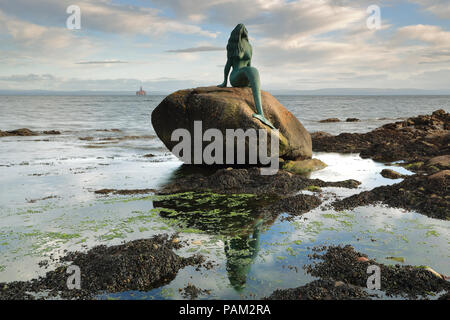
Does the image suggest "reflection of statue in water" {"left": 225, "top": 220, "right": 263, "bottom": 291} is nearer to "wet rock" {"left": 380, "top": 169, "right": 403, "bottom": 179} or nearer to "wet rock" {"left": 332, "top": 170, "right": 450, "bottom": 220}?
"wet rock" {"left": 332, "top": 170, "right": 450, "bottom": 220}

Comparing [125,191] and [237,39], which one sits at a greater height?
[237,39]

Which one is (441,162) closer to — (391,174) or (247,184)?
(391,174)

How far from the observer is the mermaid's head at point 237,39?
10.5m

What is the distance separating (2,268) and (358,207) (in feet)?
19.7

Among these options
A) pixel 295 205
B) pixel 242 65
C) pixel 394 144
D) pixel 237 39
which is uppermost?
pixel 237 39

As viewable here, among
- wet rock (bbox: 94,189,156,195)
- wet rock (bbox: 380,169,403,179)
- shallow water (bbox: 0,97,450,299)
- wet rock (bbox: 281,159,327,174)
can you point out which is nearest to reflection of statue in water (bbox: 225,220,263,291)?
shallow water (bbox: 0,97,450,299)

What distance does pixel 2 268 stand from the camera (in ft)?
14.2

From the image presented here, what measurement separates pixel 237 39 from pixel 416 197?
268 inches

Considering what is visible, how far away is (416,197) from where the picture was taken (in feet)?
22.7

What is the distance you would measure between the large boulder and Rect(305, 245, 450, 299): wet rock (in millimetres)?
5951

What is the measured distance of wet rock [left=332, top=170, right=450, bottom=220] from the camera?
6.41m

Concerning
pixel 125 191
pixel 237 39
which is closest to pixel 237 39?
pixel 237 39

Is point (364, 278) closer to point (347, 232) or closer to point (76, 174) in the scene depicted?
point (347, 232)
